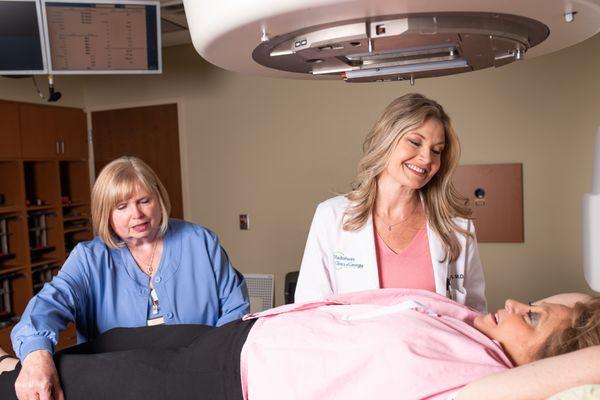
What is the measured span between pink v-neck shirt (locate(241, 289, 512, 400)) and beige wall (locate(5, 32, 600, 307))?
7.41 ft

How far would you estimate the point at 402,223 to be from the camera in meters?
1.62

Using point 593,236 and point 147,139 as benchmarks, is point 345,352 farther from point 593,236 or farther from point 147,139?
point 147,139

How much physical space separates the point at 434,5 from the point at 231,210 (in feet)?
11.7

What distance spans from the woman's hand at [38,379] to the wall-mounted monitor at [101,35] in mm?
1757

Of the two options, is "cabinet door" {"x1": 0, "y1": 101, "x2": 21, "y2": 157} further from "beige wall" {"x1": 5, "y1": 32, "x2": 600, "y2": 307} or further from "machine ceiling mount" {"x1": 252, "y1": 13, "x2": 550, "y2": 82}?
"machine ceiling mount" {"x1": 252, "y1": 13, "x2": 550, "y2": 82}

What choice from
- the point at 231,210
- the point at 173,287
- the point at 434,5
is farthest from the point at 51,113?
the point at 434,5

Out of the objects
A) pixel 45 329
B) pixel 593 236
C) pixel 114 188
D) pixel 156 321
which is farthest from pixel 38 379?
pixel 593 236

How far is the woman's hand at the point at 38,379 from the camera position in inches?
46.9

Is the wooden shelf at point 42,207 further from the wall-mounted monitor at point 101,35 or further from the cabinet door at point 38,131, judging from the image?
the wall-mounted monitor at point 101,35

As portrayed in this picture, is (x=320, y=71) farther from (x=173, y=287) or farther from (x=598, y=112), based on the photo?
(x=598, y=112)

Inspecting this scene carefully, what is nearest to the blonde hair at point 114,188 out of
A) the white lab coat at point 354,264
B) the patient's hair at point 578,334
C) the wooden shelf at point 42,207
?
the white lab coat at point 354,264

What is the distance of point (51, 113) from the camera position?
416 cm

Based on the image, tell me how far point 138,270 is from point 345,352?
Result: 0.76 metres

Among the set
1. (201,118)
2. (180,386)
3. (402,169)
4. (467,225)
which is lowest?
(180,386)
